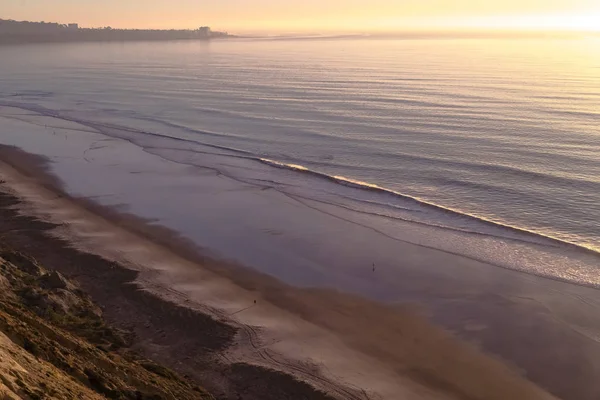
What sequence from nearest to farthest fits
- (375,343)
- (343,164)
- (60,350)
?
(60,350)
(375,343)
(343,164)

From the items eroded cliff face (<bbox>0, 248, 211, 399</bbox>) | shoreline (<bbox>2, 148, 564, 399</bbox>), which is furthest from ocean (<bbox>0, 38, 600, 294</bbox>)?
eroded cliff face (<bbox>0, 248, 211, 399</bbox>)

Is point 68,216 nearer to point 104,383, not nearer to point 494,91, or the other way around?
point 104,383

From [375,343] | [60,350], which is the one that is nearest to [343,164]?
[375,343]

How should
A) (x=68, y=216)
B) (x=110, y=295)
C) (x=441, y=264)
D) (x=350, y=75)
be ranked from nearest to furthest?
(x=110, y=295)
(x=441, y=264)
(x=68, y=216)
(x=350, y=75)

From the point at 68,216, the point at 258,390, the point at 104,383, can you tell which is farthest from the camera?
the point at 68,216

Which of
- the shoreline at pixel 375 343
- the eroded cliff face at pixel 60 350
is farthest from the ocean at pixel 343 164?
the eroded cliff face at pixel 60 350

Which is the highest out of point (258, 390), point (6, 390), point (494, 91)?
point (494, 91)

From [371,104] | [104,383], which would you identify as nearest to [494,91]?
[371,104]

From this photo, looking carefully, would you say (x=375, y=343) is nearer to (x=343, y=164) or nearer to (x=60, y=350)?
(x=60, y=350)

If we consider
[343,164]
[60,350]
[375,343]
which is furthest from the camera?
[343,164]
